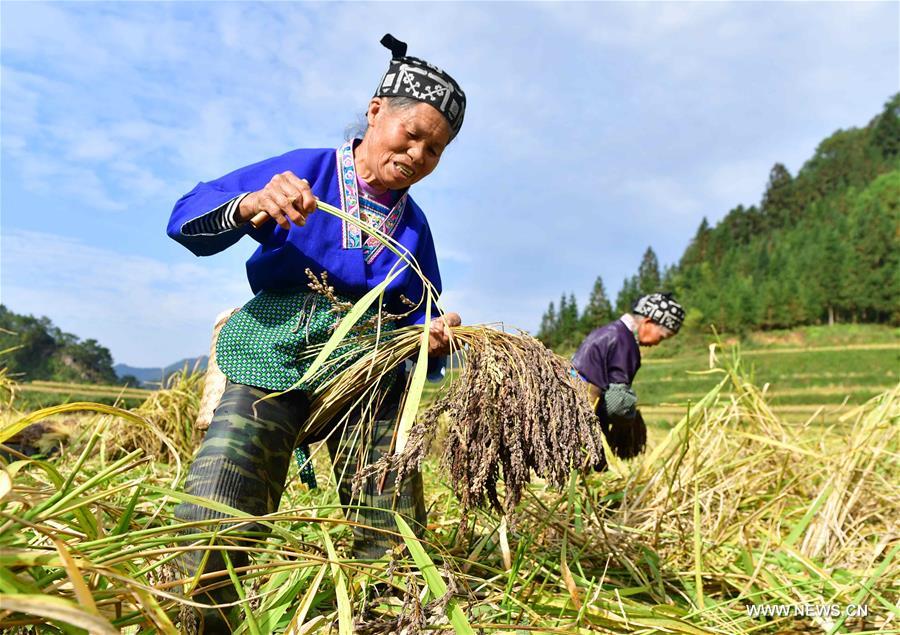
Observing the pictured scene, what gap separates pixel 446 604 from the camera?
141cm

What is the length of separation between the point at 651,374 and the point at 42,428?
32337 millimetres

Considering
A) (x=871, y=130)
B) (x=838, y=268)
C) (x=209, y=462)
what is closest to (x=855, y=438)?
(x=209, y=462)

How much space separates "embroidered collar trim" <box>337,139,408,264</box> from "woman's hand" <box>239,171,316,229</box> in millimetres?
301

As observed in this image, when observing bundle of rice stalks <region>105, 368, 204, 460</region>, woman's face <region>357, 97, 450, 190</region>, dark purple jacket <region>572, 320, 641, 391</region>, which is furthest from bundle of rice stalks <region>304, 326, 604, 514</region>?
bundle of rice stalks <region>105, 368, 204, 460</region>

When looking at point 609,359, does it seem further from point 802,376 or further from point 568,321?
point 568,321

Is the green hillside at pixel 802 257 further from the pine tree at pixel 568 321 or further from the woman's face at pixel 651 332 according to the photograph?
the woman's face at pixel 651 332

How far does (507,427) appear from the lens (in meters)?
1.56

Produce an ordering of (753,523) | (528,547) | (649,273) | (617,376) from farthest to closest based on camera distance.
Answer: (649,273)
(617,376)
(753,523)
(528,547)

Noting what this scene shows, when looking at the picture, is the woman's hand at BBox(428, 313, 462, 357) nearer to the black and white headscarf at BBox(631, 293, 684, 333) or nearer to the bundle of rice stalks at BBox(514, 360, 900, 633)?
the bundle of rice stalks at BBox(514, 360, 900, 633)

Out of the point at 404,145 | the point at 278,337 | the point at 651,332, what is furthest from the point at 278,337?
the point at 651,332

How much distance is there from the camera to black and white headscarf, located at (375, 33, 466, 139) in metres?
1.99

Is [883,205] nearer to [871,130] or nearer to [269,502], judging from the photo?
[871,130]

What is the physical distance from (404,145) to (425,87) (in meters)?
0.21

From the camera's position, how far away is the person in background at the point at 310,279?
5.55 feet
